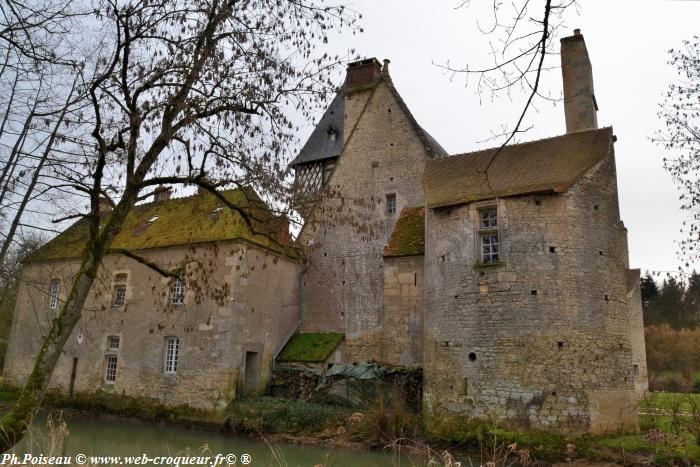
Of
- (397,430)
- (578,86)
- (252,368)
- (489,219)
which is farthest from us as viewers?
(252,368)


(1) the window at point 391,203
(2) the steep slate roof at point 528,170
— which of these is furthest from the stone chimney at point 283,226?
(1) the window at point 391,203

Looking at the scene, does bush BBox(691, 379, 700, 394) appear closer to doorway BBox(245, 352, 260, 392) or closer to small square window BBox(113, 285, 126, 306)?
doorway BBox(245, 352, 260, 392)

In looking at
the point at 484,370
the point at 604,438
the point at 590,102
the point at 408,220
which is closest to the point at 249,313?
the point at 408,220

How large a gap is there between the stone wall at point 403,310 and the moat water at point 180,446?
417 centimetres

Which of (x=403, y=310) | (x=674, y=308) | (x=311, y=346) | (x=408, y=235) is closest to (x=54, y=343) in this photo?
(x=403, y=310)

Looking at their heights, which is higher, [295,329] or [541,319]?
[541,319]

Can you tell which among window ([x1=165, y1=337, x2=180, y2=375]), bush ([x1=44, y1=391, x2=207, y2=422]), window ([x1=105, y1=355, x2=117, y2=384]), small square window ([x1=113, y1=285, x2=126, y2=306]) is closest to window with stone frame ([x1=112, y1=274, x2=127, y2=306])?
small square window ([x1=113, y1=285, x2=126, y2=306])

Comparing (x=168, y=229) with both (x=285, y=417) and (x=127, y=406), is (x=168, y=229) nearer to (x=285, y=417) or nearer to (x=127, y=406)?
(x=127, y=406)

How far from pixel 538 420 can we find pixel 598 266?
3659mm

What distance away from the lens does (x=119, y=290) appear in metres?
18.7

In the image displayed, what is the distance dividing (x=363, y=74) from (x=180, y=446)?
1417 centimetres

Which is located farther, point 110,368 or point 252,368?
point 110,368

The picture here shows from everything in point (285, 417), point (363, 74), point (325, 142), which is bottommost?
point (285, 417)

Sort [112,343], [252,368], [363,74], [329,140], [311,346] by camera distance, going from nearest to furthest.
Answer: [252,368] → [311,346] → [112,343] → [363,74] → [329,140]
